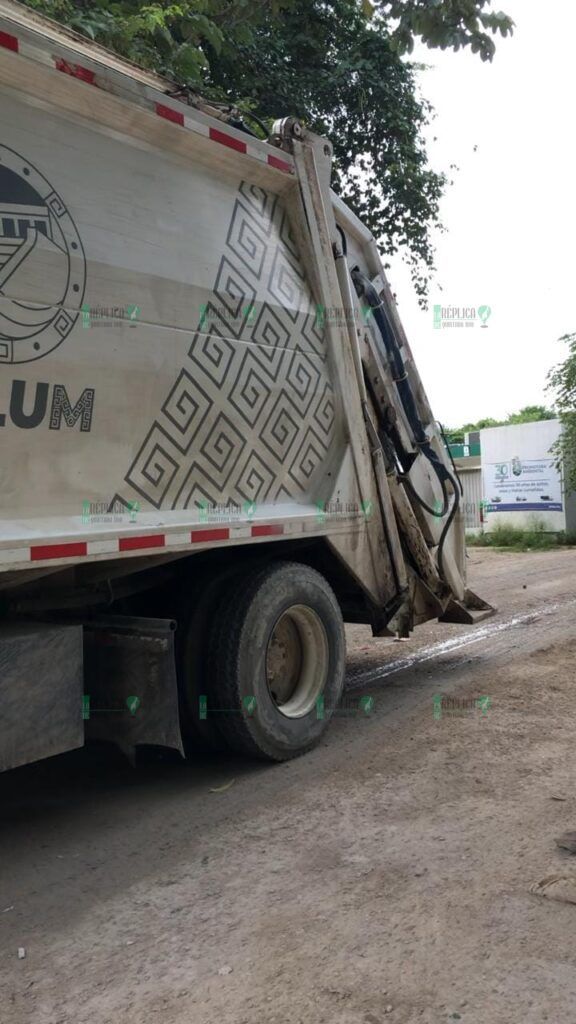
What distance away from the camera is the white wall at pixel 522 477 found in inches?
807

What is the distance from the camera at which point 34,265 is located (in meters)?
3.29

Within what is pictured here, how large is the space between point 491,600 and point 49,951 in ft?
27.2

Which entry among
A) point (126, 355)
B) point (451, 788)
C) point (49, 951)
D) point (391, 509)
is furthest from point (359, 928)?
point (391, 509)

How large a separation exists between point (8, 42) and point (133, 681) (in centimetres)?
272

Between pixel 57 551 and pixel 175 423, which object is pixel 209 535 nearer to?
pixel 175 423

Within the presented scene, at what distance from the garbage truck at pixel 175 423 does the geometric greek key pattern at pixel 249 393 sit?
14 mm

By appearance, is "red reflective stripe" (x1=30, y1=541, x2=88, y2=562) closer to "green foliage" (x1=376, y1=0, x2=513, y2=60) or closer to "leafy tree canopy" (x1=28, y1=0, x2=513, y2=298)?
"green foliage" (x1=376, y1=0, x2=513, y2=60)

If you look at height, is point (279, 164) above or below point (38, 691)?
above

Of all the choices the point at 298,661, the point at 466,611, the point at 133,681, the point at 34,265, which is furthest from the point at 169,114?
the point at 466,611

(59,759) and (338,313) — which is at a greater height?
(338,313)

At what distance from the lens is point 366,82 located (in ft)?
37.8

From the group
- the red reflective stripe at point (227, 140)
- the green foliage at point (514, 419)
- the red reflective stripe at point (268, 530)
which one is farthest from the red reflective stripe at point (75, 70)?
the green foliage at point (514, 419)

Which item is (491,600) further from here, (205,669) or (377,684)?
(205,669)

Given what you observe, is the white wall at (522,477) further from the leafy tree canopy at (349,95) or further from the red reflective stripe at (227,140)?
the red reflective stripe at (227,140)
